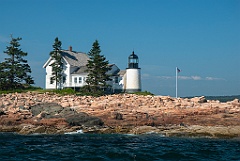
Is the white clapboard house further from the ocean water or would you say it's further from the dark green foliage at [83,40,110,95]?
the ocean water

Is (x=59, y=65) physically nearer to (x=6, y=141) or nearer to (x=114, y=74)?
(x=114, y=74)

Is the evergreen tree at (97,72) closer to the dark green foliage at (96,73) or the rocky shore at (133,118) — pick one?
the dark green foliage at (96,73)

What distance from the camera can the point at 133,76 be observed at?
5000 cm

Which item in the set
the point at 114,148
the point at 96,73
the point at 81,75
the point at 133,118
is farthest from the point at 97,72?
the point at 114,148

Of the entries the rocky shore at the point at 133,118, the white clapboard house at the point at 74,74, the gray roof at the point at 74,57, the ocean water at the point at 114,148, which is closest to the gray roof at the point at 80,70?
the white clapboard house at the point at 74,74

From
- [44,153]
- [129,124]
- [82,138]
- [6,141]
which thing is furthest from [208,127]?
[6,141]

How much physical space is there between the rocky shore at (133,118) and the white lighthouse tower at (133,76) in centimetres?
2086

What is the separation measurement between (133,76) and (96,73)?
6.19 metres

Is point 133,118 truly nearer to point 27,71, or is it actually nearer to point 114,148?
point 114,148

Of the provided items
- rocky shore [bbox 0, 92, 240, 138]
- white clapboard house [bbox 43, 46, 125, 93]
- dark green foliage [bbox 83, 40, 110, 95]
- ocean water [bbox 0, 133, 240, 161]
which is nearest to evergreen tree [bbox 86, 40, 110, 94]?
dark green foliage [bbox 83, 40, 110, 95]

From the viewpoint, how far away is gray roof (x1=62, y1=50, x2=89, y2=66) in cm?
5294

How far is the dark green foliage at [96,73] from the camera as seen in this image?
46.2 meters

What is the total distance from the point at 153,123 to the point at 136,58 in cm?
2728

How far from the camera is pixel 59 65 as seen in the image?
5247 cm
